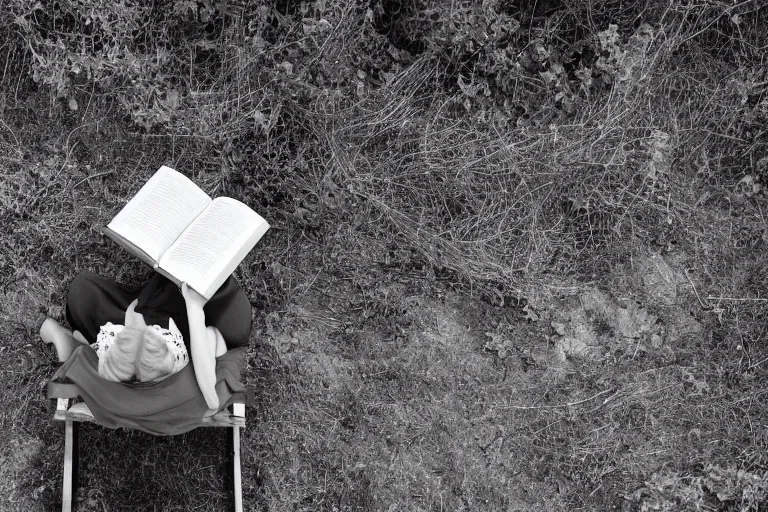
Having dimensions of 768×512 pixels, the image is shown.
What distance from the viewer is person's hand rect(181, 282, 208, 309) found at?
3.08 metres

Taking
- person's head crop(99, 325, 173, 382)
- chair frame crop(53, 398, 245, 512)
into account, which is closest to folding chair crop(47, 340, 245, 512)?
chair frame crop(53, 398, 245, 512)

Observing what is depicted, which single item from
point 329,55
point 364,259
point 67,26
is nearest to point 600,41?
point 329,55

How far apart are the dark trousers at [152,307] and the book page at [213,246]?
20 centimetres

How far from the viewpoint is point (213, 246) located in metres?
3.16

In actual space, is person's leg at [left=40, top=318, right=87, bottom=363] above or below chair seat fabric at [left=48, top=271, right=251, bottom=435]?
below

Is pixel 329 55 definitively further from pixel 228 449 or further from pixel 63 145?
pixel 228 449

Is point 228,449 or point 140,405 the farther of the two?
point 228,449

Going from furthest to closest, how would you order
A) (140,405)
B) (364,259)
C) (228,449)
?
1. (364,259)
2. (228,449)
3. (140,405)

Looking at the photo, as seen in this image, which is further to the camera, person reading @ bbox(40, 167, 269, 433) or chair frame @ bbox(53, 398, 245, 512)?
chair frame @ bbox(53, 398, 245, 512)

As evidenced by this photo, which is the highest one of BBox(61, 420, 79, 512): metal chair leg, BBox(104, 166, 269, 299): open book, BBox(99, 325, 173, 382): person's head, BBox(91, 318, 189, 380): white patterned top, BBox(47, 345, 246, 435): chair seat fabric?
BBox(104, 166, 269, 299): open book

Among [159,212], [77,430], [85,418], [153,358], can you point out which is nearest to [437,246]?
[159,212]

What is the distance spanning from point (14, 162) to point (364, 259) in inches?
71.7

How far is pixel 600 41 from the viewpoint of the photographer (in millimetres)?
3932

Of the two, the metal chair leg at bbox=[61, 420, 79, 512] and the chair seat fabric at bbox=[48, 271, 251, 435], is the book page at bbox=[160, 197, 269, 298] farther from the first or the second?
the metal chair leg at bbox=[61, 420, 79, 512]
